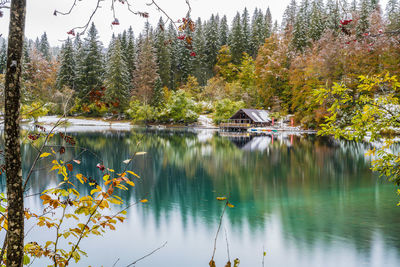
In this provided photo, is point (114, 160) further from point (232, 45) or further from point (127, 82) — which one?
point (232, 45)

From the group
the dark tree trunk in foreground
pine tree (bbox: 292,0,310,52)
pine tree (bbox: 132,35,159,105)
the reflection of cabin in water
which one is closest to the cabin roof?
the reflection of cabin in water

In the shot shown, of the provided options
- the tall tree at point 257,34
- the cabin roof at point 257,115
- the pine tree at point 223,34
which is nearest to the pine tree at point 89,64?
the cabin roof at point 257,115

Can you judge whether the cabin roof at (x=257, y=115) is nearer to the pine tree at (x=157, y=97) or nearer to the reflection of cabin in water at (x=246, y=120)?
the reflection of cabin in water at (x=246, y=120)

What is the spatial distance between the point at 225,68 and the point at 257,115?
67.5 feet

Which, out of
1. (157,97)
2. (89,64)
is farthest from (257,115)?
(89,64)

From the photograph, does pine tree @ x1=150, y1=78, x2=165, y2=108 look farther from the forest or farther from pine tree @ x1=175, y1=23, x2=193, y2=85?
pine tree @ x1=175, y1=23, x2=193, y2=85

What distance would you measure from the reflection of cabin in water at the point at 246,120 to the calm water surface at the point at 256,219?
32651mm

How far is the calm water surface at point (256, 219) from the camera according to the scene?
7391 mm

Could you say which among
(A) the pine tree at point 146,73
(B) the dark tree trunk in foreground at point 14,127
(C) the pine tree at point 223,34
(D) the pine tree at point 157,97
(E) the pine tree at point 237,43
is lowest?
(B) the dark tree trunk in foreground at point 14,127

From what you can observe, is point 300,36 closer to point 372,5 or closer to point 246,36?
point 246,36

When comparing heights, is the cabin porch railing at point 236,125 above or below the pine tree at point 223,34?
below

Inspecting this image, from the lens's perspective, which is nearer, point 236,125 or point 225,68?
point 236,125

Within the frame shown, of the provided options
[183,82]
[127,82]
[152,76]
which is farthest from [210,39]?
[127,82]

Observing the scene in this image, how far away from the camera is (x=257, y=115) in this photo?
5153 cm
